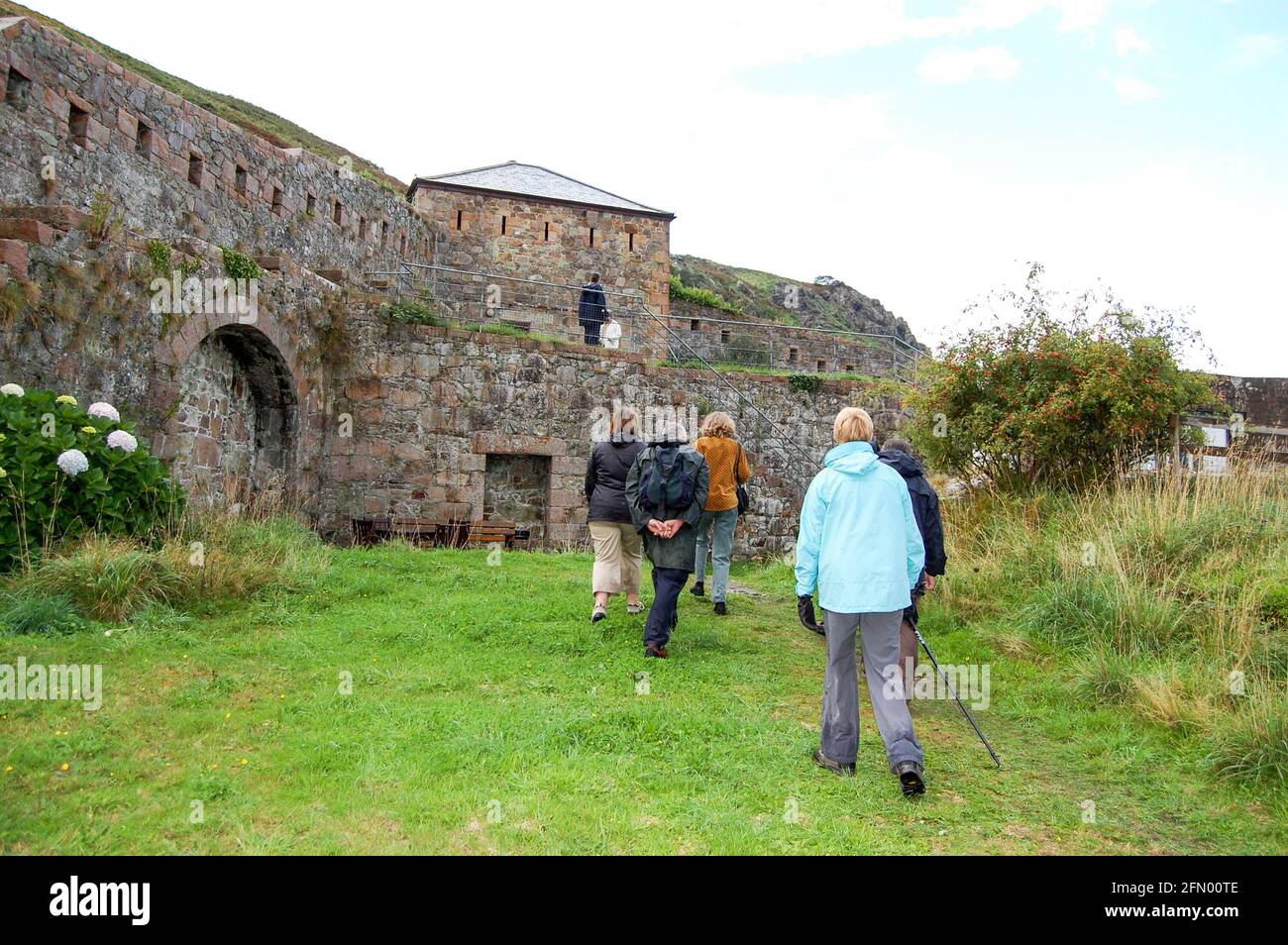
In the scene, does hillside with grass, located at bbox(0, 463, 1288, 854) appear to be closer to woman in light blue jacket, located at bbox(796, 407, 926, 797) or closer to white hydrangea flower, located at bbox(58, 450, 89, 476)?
woman in light blue jacket, located at bbox(796, 407, 926, 797)

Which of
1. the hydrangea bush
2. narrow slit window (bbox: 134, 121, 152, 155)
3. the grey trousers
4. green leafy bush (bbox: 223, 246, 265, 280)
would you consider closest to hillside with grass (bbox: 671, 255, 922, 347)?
narrow slit window (bbox: 134, 121, 152, 155)

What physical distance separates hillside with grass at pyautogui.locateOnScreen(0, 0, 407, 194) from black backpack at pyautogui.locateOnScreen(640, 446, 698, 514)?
20331mm

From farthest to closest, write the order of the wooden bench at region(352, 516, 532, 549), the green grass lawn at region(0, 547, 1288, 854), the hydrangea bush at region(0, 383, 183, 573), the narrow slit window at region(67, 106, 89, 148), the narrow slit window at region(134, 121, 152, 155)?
the wooden bench at region(352, 516, 532, 549)
the narrow slit window at region(134, 121, 152, 155)
the narrow slit window at region(67, 106, 89, 148)
the hydrangea bush at region(0, 383, 183, 573)
the green grass lawn at region(0, 547, 1288, 854)

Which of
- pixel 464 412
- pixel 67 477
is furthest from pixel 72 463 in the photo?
pixel 464 412

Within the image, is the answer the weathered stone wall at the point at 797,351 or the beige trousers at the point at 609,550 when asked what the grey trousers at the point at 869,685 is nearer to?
the beige trousers at the point at 609,550

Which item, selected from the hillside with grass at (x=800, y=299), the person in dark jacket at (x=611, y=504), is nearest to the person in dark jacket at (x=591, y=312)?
the person in dark jacket at (x=611, y=504)

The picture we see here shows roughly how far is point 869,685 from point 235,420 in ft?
30.0

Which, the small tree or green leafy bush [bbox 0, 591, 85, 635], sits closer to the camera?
green leafy bush [bbox 0, 591, 85, 635]

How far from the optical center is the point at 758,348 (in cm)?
2148

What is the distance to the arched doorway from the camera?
9.55m

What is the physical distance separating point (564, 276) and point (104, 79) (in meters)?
14.0
